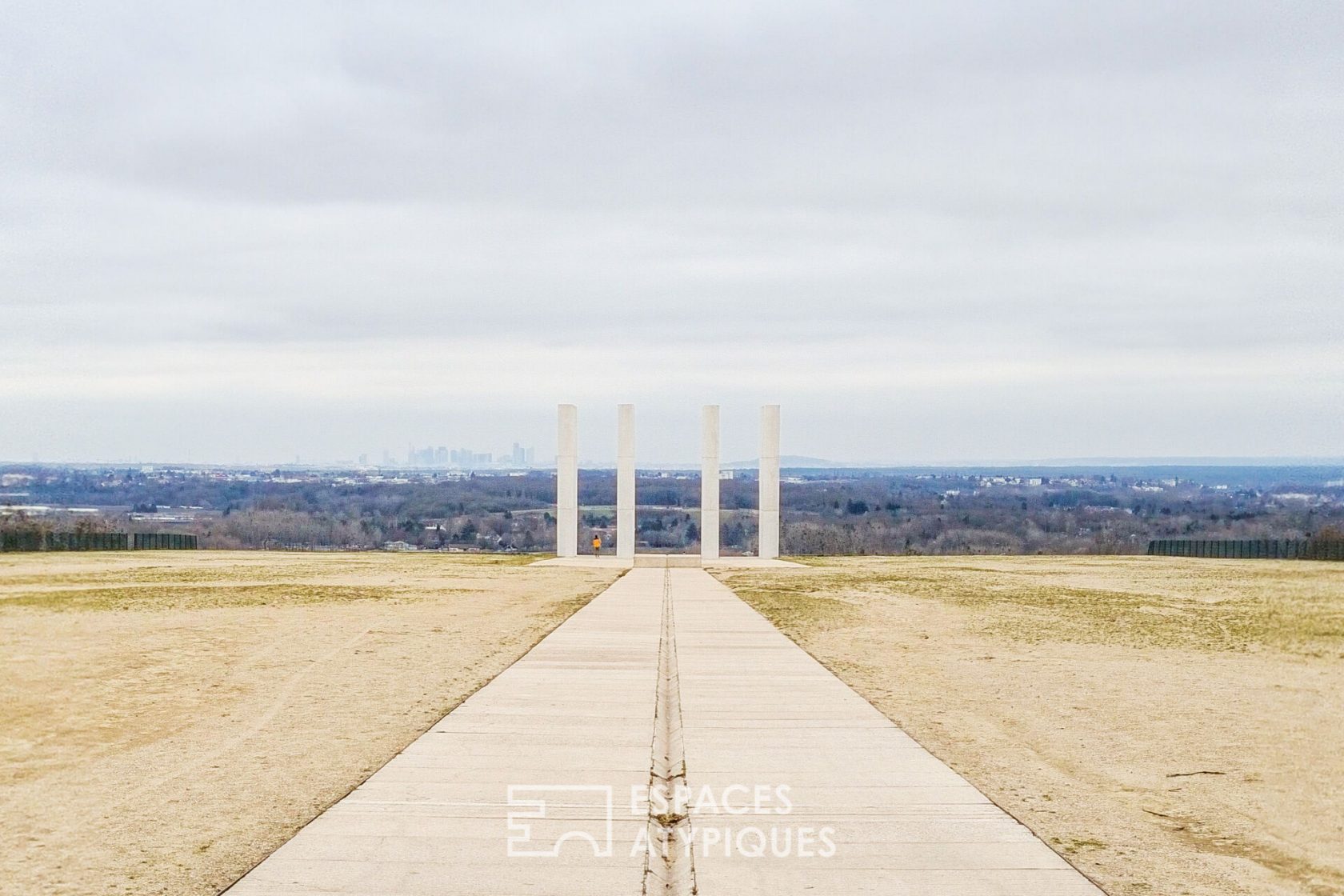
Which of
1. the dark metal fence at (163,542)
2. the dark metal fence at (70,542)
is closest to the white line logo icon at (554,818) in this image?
the dark metal fence at (70,542)

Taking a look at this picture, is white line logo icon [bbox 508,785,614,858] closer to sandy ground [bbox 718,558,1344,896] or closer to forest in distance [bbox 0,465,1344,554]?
sandy ground [bbox 718,558,1344,896]

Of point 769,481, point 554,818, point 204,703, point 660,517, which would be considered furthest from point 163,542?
point 660,517

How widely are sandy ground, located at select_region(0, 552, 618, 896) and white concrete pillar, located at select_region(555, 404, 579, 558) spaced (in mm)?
11778

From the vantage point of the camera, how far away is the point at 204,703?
1259 centimetres

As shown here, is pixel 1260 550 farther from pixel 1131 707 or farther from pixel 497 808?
pixel 497 808

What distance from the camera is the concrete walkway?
6723mm

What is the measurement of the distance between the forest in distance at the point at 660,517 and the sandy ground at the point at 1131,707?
92.7ft

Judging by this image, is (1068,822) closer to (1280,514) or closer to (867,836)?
(867,836)

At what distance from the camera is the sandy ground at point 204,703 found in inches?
301

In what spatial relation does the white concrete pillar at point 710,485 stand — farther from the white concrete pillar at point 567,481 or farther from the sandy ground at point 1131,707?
the sandy ground at point 1131,707

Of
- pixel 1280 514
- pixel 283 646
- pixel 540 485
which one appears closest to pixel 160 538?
pixel 283 646

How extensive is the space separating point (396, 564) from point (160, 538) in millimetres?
17098

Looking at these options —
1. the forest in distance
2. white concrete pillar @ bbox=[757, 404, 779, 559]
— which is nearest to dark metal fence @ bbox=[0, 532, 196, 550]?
the forest in distance

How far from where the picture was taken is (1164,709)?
1257cm
